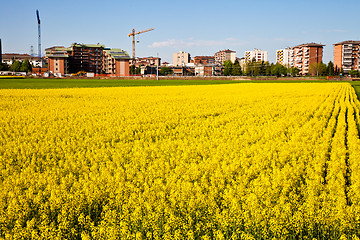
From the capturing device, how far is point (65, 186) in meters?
7.73

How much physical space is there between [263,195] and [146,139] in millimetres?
6999

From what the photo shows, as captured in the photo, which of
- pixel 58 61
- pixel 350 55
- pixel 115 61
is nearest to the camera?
pixel 58 61

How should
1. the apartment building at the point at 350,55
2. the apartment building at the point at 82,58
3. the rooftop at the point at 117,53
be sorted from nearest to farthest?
the rooftop at the point at 117,53, the apartment building at the point at 82,58, the apartment building at the point at 350,55

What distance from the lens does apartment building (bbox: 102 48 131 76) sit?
173m

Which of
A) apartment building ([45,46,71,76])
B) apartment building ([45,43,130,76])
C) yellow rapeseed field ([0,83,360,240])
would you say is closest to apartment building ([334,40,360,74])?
apartment building ([45,43,130,76])

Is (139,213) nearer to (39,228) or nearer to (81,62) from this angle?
(39,228)

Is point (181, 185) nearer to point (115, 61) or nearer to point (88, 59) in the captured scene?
point (115, 61)

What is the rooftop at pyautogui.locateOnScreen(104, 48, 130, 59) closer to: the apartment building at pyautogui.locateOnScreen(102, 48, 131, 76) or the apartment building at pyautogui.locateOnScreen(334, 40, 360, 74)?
the apartment building at pyautogui.locateOnScreen(102, 48, 131, 76)

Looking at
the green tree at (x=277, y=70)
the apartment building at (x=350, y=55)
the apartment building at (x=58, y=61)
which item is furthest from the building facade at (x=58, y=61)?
the apartment building at (x=350, y=55)

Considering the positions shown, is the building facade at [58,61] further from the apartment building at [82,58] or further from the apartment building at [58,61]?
the apartment building at [82,58]

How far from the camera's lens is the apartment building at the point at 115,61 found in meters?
173

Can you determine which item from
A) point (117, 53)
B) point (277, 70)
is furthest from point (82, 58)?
point (277, 70)

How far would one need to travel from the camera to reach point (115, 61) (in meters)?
174

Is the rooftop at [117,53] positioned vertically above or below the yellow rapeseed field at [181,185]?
above
